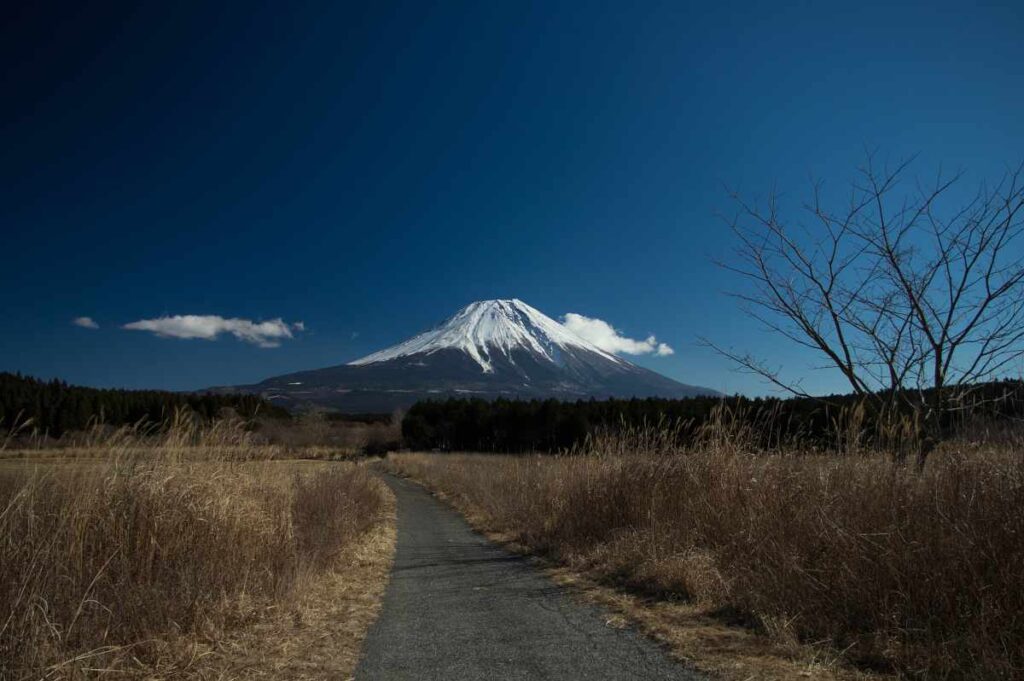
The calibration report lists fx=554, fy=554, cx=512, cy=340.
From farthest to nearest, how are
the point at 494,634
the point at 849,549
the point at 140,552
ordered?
the point at 140,552, the point at 494,634, the point at 849,549

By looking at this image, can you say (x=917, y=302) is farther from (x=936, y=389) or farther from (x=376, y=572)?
(x=376, y=572)

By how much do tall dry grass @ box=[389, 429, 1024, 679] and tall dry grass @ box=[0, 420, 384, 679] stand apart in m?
4.28

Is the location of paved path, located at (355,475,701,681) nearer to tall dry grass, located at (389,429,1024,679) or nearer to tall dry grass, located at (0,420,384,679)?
tall dry grass, located at (389,429,1024,679)

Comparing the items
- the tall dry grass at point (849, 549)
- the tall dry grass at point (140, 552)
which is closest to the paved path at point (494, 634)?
the tall dry grass at point (849, 549)

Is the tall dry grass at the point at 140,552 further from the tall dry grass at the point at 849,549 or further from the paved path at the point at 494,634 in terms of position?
the tall dry grass at the point at 849,549

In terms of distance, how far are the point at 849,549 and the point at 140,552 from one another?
6477mm

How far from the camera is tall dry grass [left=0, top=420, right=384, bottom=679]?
3.78 metres

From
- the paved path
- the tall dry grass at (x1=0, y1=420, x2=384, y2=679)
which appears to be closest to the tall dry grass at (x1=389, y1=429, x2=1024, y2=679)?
the paved path

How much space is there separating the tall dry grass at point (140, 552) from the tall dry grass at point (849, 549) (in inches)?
169

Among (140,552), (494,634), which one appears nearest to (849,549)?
(494,634)

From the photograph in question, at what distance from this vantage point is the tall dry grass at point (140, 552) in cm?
378

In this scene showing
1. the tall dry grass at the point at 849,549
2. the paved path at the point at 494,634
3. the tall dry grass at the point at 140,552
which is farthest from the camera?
the paved path at the point at 494,634

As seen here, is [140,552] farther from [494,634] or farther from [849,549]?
[849,549]

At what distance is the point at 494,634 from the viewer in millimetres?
4949
